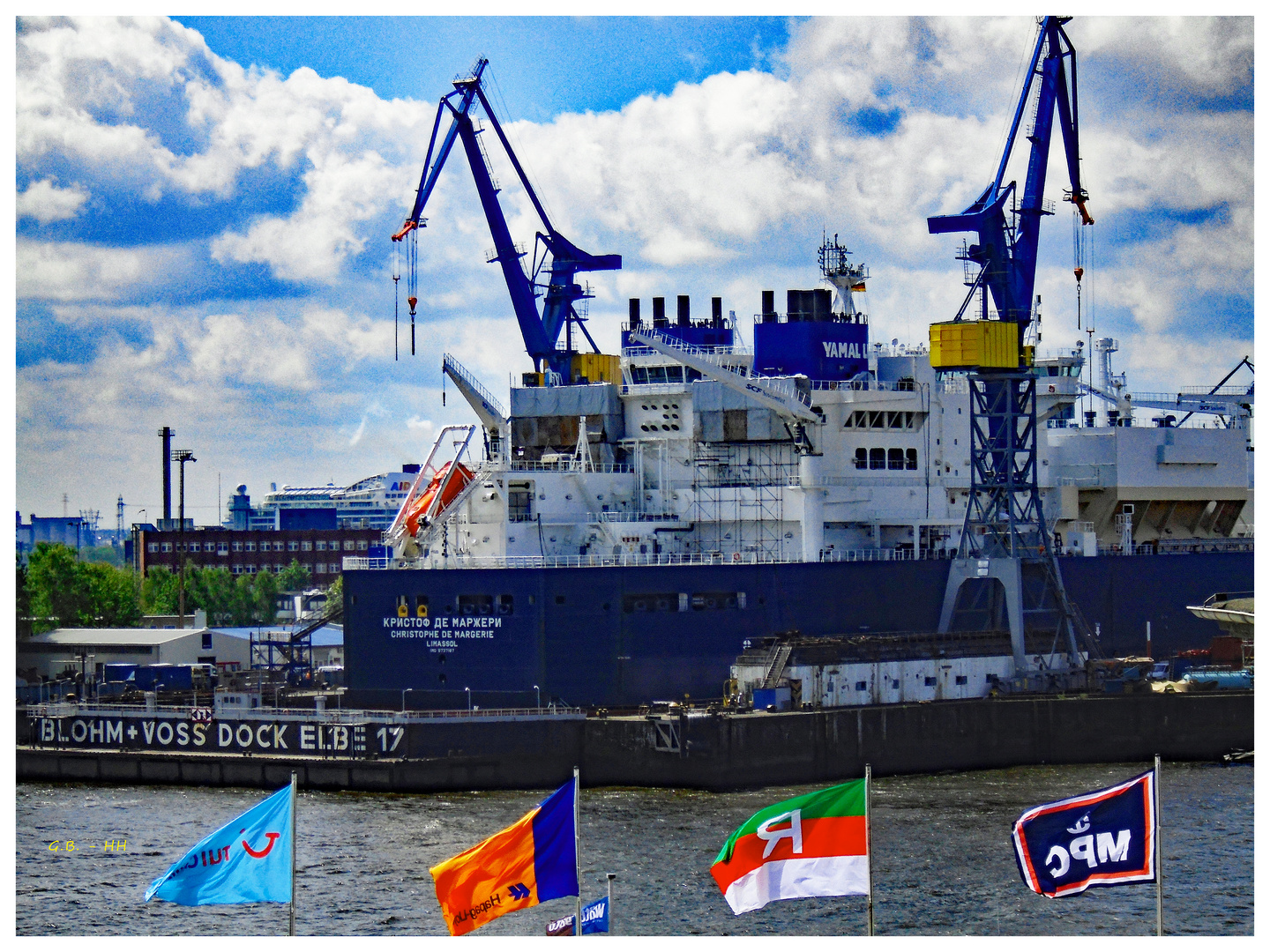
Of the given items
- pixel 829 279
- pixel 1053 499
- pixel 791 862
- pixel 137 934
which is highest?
pixel 829 279

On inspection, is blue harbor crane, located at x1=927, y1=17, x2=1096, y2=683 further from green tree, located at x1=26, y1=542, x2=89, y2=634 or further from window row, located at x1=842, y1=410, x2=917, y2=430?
green tree, located at x1=26, y1=542, x2=89, y2=634

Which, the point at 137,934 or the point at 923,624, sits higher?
the point at 923,624

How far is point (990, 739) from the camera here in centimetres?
4878

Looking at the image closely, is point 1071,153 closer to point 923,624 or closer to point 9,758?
point 923,624

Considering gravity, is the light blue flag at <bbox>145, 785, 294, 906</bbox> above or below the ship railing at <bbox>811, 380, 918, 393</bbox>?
below

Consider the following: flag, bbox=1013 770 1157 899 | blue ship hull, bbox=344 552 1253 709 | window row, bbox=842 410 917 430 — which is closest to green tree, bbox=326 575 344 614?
blue ship hull, bbox=344 552 1253 709

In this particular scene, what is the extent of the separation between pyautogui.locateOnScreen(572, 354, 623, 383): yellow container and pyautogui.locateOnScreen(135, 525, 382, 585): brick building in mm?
40130

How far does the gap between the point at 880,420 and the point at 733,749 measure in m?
13.9

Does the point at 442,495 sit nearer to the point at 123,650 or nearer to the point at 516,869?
the point at 123,650

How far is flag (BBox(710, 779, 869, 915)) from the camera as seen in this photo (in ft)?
76.4

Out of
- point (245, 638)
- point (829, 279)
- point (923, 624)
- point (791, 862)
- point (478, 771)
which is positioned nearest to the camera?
point (791, 862)

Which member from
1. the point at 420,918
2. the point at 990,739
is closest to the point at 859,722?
the point at 990,739

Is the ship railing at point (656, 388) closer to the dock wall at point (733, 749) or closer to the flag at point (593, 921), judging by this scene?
the dock wall at point (733, 749)

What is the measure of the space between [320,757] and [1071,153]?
25.8 meters
